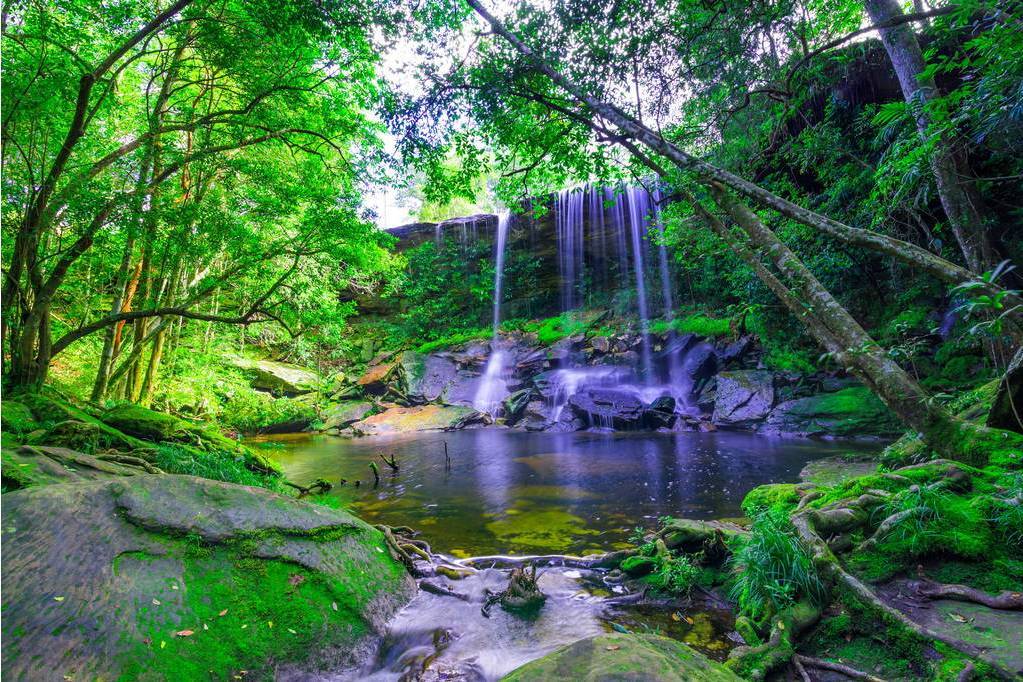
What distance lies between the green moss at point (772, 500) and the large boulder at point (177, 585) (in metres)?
3.44

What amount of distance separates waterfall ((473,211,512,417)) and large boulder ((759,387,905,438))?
10404 millimetres

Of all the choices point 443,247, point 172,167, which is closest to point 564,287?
point 443,247

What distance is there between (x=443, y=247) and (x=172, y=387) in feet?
61.3

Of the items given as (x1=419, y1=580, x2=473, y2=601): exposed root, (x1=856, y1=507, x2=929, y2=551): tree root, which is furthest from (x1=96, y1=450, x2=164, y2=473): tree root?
(x1=856, y1=507, x2=929, y2=551): tree root

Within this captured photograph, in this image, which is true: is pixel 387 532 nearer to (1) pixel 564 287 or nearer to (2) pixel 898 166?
(2) pixel 898 166

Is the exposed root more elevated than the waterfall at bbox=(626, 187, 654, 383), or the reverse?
the waterfall at bbox=(626, 187, 654, 383)

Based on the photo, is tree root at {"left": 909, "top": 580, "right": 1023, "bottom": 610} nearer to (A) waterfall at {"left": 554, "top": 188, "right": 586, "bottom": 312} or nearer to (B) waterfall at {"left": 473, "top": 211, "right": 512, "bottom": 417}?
(B) waterfall at {"left": 473, "top": 211, "right": 512, "bottom": 417}

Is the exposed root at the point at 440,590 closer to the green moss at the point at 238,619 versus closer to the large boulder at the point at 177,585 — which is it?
the large boulder at the point at 177,585

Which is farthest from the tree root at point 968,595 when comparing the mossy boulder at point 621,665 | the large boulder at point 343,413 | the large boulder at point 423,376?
the large boulder at point 423,376

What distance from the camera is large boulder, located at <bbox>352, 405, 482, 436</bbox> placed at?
17.7 metres

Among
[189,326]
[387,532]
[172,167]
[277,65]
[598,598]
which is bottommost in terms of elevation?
[598,598]

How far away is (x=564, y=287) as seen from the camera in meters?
27.0

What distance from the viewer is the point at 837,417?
1173cm

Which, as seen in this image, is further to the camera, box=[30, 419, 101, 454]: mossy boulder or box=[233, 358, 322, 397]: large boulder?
box=[233, 358, 322, 397]: large boulder
